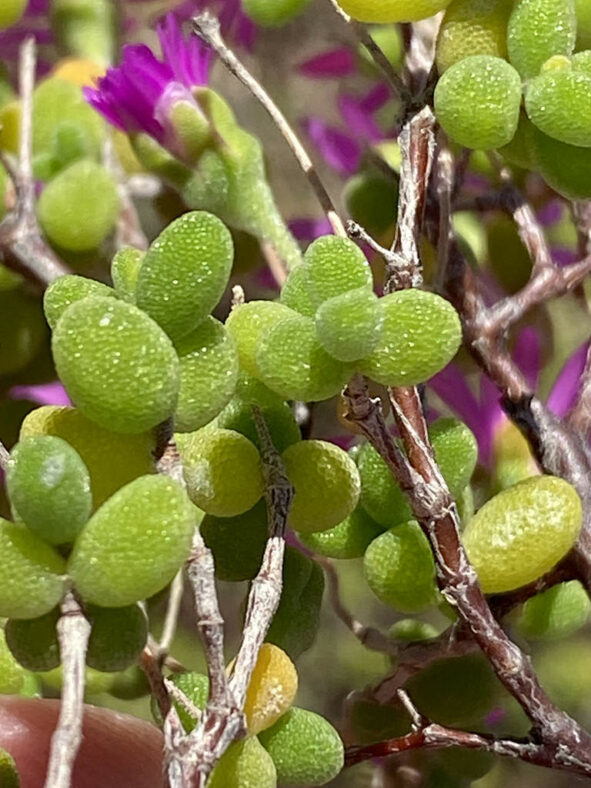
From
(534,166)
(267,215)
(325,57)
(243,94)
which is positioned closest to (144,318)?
(534,166)

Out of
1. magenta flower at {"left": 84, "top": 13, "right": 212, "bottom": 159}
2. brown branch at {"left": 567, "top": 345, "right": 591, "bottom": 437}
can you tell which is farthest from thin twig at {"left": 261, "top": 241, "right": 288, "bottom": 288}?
brown branch at {"left": 567, "top": 345, "right": 591, "bottom": 437}

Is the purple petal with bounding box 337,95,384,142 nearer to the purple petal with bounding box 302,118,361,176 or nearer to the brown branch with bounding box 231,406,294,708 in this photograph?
the purple petal with bounding box 302,118,361,176

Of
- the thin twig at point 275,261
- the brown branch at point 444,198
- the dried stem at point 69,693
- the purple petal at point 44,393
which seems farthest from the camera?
the purple petal at point 44,393

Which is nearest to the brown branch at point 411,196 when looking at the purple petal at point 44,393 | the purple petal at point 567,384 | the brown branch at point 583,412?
the brown branch at point 583,412

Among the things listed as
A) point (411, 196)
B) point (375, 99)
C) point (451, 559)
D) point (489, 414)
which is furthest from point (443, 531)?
point (375, 99)

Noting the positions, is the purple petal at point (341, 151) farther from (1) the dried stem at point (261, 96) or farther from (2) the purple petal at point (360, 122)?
(1) the dried stem at point (261, 96)

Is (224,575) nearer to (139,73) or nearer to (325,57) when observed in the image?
(139,73)
